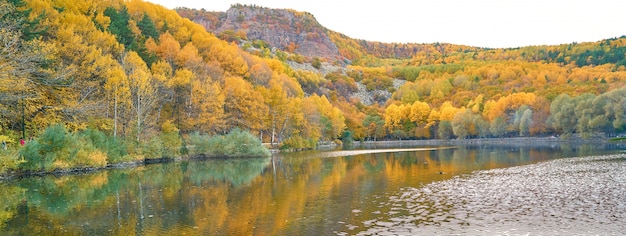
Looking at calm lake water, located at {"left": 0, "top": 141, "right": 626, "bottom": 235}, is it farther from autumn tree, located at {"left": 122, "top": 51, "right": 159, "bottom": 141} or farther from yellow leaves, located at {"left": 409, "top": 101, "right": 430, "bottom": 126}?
yellow leaves, located at {"left": 409, "top": 101, "right": 430, "bottom": 126}

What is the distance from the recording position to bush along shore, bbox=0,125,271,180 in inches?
1602

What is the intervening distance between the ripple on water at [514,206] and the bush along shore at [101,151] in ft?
96.1

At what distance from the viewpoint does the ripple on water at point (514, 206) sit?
19122 mm

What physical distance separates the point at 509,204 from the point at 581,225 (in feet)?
17.8

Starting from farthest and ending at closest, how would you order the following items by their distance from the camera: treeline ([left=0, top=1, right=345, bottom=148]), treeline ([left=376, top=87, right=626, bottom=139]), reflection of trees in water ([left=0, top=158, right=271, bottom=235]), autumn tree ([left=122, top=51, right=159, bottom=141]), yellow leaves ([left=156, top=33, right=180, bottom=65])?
treeline ([left=376, top=87, right=626, bottom=139])
yellow leaves ([left=156, top=33, right=180, bottom=65])
autumn tree ([left=122, top=51, right=159, bottom=141])
treeline ([left=0, top=1, right=345, bottom=148])
reflection of trees in water ([left=0, top=158, right=271, bottom=235])

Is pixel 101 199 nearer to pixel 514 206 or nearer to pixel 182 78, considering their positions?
pixel 514 206

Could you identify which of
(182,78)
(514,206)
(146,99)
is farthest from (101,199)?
(182,78)

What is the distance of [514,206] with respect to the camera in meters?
23.9

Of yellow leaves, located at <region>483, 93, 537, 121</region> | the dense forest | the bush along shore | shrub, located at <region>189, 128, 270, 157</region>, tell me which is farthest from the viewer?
yellow leaves, located at <region>483, 93, 537, 121</region>

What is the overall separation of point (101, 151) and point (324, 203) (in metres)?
30.6

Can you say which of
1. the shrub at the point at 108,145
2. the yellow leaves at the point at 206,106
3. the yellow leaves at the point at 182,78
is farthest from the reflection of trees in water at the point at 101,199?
Answer: the yellow leaves at the point at 182,78

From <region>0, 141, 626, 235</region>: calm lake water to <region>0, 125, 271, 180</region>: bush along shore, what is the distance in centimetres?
244

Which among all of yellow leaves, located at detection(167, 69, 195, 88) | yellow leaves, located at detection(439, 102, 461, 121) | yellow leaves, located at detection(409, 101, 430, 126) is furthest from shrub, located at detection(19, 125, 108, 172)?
yellow leaves, located at detection(409, 101, 430, 126)

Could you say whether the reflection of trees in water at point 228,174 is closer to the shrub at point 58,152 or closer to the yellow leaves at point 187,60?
the shrub at point 58,152
